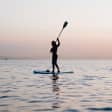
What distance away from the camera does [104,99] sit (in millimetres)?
14133

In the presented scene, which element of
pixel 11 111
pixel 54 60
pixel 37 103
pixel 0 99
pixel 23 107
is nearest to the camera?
pixel 11 111

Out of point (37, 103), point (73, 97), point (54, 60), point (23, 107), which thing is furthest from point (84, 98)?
point (54, 60)

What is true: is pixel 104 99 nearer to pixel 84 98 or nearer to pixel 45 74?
pixel 84 98

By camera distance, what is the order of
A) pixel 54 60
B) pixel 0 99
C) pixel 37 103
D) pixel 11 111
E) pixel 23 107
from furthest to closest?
pixel 54 60 → pixel 0 99 → pixel 37 103 → pixel 23 107 → pixel 11 111

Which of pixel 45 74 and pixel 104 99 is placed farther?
pixel 45 74

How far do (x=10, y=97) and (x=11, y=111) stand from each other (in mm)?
3508

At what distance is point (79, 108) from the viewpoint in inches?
472

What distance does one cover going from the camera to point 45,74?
3234 centimetres

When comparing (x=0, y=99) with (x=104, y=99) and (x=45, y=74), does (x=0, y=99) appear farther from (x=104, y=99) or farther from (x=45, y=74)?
(x=45, y=74)

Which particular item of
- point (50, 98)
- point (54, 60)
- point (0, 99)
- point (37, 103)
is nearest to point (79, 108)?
point (37, 103)

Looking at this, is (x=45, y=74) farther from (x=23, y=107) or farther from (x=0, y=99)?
(x=23, y=107)

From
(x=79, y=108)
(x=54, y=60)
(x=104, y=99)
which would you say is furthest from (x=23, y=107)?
(x=54, y=60)

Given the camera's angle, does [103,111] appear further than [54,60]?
No

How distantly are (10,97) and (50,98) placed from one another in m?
1.66
